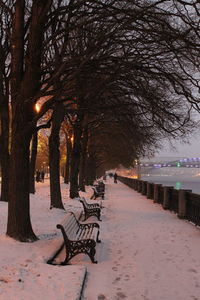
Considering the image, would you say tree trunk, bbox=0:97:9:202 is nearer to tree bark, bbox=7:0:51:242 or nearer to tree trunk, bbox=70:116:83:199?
tree trunk, bbox=70:116:83:199

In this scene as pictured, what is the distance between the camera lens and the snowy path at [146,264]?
20.5ft

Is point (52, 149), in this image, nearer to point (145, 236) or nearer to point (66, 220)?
point (145, 236)

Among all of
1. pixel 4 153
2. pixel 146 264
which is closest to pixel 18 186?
pixel 146 264

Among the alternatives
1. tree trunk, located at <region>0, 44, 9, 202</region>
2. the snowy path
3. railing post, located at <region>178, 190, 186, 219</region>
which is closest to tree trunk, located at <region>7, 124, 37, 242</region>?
the snowy path

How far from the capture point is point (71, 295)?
5668mm

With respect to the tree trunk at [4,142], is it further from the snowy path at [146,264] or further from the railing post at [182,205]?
the railing post at [182,205]

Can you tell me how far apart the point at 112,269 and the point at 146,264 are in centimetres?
80

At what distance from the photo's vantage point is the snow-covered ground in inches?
235

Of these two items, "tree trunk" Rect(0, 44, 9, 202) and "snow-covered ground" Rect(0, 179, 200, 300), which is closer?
"snow-covered ground" Rect(0, 179, 200, 300)

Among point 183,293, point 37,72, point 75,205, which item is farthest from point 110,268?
point 75,205

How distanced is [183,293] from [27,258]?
2.99m

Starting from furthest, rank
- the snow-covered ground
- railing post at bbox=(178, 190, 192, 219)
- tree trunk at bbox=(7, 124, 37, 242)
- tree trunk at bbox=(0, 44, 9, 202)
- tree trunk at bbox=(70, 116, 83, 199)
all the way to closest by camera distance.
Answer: tree trunk at bbox=(70, 116, 83, 199)
tree trunk at bbox=(0, 44, 9, 202)
railing post at bbox=(178, 190, 192, 219)
tree trunk at bbox=(7, 124, 37, 242)
the snow-covered ground

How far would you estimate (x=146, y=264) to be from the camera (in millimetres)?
8031

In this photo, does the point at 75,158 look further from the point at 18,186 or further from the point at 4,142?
the point at 18,186
